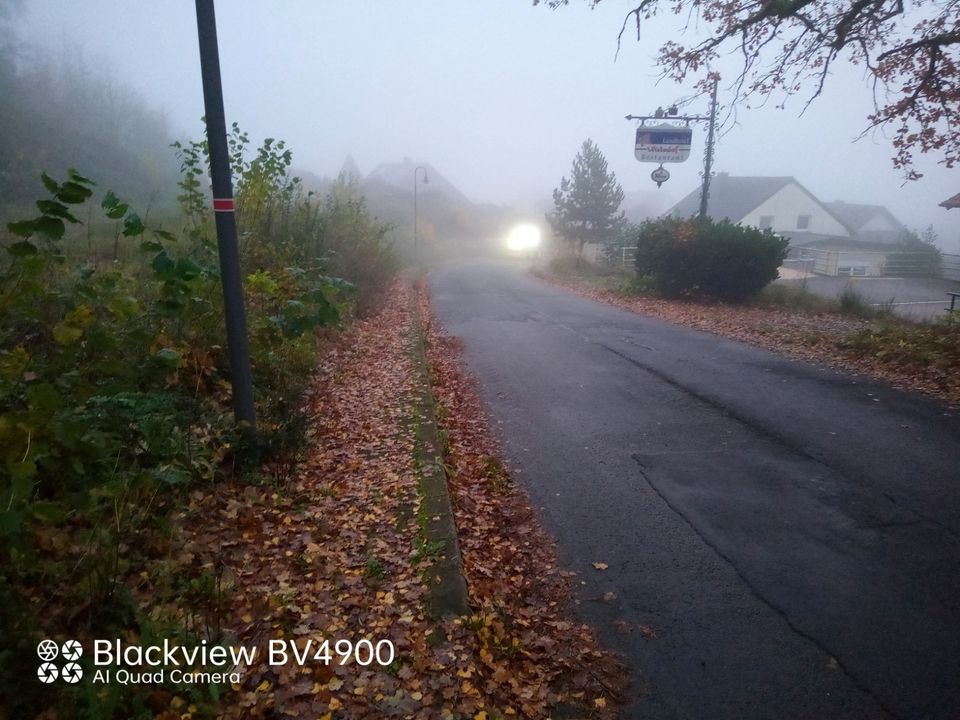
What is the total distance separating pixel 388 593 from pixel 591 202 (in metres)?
42.2

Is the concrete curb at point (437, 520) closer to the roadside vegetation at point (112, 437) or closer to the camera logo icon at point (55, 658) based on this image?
the roadside vegetation at point (112, 437)

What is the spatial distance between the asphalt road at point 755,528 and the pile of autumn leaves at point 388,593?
0.91 ft

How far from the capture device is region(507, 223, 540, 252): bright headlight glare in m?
74.7

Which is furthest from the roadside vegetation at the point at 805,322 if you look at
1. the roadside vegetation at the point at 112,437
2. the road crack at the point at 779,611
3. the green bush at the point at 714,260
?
the roadside vegetation at the point at 112,437

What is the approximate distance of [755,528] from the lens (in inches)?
181

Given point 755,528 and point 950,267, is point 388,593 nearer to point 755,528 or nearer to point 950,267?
point 755,528

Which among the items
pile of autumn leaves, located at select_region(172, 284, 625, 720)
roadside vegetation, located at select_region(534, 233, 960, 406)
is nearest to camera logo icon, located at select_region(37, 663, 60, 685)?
pile of autumn leaves, located at select_region(172, 284, 625, 720)

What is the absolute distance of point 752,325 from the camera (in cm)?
1433

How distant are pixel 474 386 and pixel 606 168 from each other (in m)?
38.0

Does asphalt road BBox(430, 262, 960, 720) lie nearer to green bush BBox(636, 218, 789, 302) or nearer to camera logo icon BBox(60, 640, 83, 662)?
camera logo icon BBox(60, 640, 83, 662)

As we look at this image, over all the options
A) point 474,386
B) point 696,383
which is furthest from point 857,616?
point 474,386

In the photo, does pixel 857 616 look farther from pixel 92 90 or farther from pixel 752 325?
pixel 92 90

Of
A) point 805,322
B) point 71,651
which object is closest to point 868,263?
point 805,322

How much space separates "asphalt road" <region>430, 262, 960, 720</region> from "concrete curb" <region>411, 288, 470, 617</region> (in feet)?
2.50
